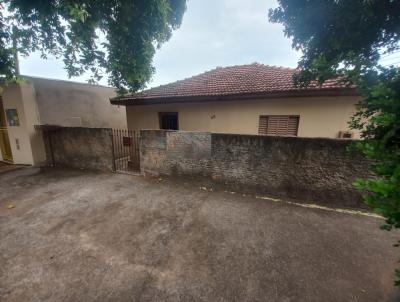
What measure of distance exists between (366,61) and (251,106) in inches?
210

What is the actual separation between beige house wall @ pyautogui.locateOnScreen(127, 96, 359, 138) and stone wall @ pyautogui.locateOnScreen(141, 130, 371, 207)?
90.4 inches

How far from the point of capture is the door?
8008 millimetres

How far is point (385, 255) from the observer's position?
299 centimetres

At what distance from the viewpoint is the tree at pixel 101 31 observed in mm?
4564

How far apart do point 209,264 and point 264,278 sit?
0.80 m

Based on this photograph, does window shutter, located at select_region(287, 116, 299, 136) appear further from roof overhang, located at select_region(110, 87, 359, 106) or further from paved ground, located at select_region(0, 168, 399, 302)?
paved ground, located at select_region(0, 168, 399, 302)

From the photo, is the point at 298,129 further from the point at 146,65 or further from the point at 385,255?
the point at 146,65

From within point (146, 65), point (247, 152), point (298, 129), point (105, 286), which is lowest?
point (105, 286)

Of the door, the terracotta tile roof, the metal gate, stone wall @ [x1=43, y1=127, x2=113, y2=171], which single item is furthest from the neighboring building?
the metal gate

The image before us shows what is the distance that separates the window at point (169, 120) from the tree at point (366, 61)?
220 inches

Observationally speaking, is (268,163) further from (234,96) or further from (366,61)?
(366,61)

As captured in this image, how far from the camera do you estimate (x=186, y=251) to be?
3068mm

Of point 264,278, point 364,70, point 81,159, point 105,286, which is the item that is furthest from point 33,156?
point 364,70

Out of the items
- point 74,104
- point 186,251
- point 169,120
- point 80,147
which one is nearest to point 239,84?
point 169,120
